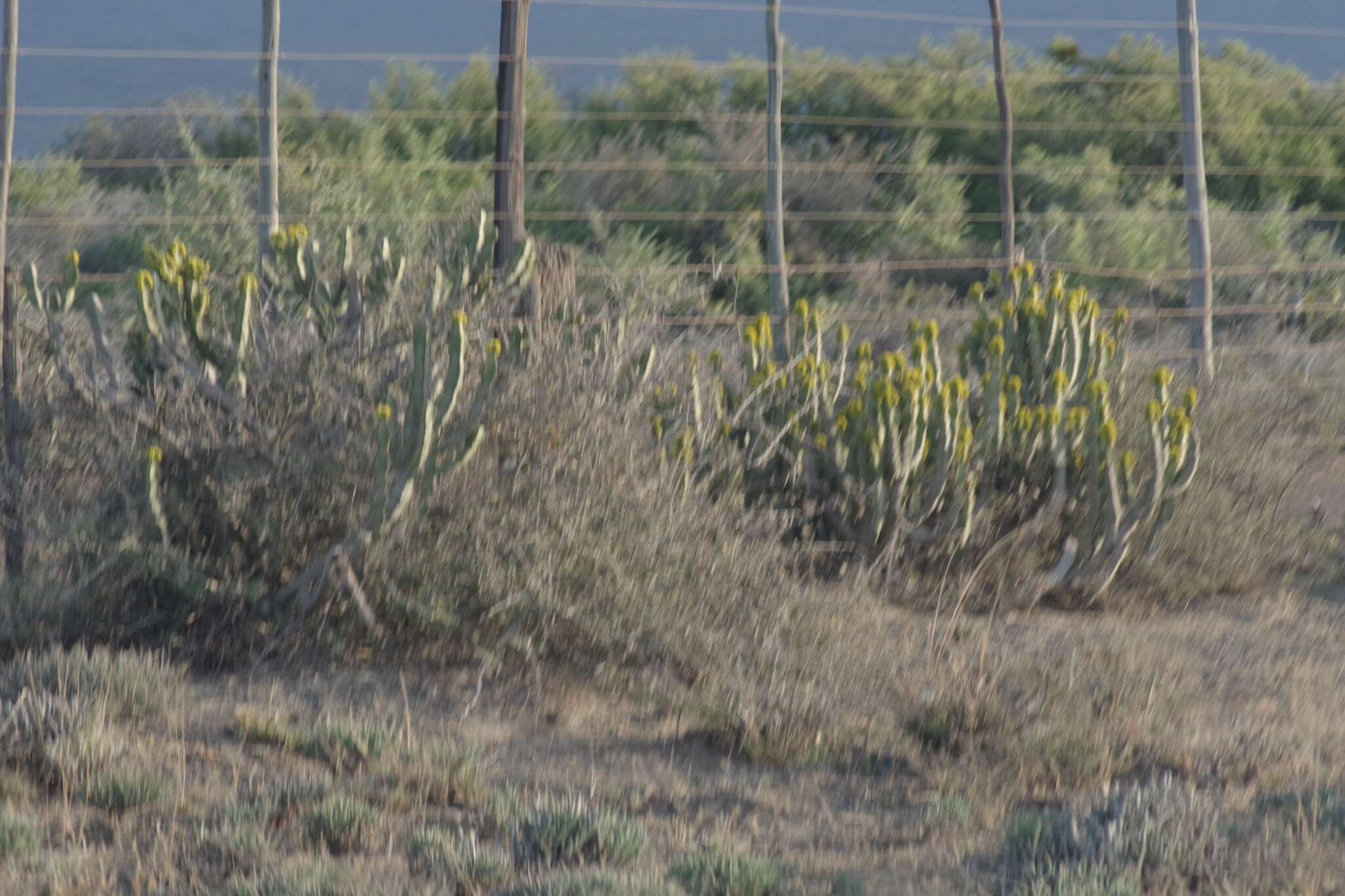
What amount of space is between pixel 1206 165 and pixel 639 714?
11.9 m

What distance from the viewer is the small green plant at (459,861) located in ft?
12.3

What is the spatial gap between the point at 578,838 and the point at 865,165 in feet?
31.6

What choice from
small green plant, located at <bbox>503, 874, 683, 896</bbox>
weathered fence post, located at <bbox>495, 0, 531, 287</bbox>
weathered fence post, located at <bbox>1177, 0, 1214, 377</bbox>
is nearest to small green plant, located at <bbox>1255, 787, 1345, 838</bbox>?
small green plant, located at <bbox>503, 874, 683, 896</bbox>

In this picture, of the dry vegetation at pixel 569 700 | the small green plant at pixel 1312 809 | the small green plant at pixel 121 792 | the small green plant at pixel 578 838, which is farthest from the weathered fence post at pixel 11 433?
the small green plant at pixel 1312 809

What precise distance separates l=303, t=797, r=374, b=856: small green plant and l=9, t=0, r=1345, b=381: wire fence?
4207 mm

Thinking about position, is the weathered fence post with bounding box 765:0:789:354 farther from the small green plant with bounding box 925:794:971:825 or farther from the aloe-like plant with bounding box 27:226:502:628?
the small green plant with bounding box 925:794:971:825

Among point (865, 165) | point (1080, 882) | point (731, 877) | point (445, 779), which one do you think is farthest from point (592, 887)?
point (865, 165)

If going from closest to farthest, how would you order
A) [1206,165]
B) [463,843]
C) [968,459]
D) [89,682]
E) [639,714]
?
[463,843]
[89,682]
[639,714]
[968,459]
[1206,165]

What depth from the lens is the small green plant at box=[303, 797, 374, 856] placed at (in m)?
3.98

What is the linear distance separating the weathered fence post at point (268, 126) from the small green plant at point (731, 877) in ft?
14.0

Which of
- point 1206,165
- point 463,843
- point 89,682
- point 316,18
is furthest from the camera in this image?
point 316,18

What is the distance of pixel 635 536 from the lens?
524cm

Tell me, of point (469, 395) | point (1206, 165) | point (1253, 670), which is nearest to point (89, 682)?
point (469, 395)

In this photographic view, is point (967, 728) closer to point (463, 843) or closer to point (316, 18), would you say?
point (463, 843)
